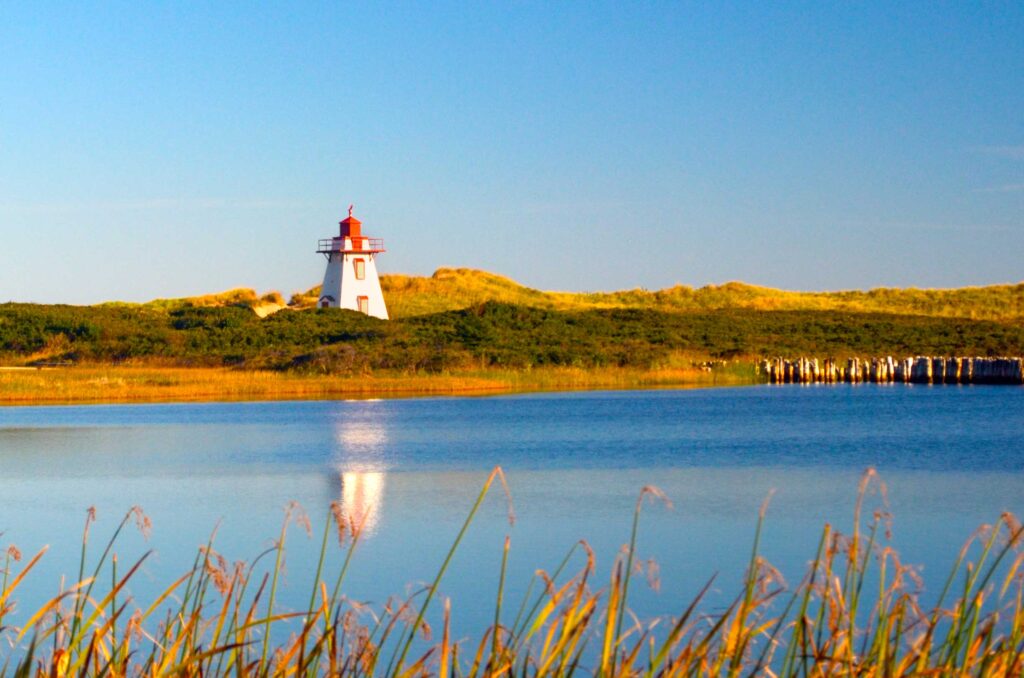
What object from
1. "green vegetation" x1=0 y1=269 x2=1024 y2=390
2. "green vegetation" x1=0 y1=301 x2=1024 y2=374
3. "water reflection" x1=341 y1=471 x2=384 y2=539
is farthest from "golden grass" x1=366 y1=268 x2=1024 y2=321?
"water reflection" x1=341 y1=471 x2=384 y2=539

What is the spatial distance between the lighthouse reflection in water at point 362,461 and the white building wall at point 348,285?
2948 centimetres

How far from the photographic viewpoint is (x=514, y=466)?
2044 cm

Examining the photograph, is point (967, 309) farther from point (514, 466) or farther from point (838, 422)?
point (514, 466)

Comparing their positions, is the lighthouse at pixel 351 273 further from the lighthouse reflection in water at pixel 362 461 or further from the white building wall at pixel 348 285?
the lighthouse reflection in water at pixel 362 461

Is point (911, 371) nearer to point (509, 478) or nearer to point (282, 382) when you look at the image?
point (282, 382)

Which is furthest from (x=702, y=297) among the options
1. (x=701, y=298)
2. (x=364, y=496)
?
(x=364, y=496)

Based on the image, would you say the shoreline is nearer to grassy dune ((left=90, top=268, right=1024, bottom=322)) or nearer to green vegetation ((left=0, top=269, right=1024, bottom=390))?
green vegetation ((left=0, top=269, right=1024, bottom=390))

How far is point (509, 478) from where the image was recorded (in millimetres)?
18734

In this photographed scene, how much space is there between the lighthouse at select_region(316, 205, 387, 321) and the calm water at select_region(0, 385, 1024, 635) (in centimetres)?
2849

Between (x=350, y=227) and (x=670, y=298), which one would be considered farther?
(x=670, y=298)

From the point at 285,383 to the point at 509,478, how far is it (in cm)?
2432

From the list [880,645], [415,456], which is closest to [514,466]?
[415,456]

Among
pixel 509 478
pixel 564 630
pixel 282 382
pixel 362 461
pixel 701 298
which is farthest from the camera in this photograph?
pixel 701 298

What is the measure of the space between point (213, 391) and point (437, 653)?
32.1 meters
